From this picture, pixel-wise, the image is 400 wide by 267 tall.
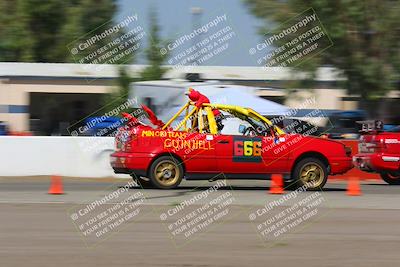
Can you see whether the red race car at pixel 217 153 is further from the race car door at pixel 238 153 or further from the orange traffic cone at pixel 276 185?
the orange traffic cone at pixel 276 185

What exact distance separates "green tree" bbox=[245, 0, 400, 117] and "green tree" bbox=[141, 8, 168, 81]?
865 cm

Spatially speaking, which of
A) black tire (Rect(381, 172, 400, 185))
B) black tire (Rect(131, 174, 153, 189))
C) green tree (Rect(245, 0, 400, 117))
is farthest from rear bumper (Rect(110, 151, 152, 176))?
green tree (Rect(245, 0, 400, 117))

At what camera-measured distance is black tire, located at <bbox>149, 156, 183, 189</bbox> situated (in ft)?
50.4

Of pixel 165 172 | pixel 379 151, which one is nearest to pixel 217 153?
pixel 165 172

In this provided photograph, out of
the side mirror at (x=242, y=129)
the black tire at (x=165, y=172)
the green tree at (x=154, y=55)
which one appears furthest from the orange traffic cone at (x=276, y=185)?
the green tree at (x=154, y=55)

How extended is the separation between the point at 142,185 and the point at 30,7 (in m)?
37.4

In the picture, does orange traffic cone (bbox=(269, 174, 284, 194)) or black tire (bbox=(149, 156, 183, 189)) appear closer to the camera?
orange traffic cone (bbox=(269, 174, 284, 194))

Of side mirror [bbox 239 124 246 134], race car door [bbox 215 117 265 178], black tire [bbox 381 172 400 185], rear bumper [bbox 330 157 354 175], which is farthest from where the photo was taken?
black tire [bbox 381 172 400 185]

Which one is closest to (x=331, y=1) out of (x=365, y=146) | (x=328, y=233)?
(x=365, y=146)

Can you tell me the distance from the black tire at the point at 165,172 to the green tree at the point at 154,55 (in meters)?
19.1

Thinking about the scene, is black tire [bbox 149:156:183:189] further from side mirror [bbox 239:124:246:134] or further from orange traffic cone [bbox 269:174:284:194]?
orange traffic cone [bbox 269:174:284:194]

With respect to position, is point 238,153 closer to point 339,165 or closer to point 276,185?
point 276,185

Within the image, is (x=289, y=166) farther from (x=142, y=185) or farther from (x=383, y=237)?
(x=383, y=237)

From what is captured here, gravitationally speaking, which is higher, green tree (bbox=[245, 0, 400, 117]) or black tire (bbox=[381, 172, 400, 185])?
green tree (bbox=[245, 0, 400, 117])
